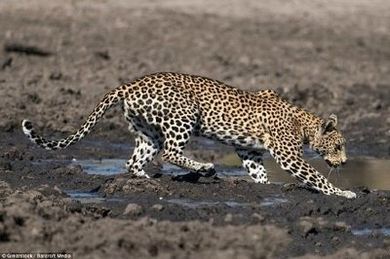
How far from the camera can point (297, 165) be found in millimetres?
12789

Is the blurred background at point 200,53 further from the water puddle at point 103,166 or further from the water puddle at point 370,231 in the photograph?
the water puddle at point 370,231

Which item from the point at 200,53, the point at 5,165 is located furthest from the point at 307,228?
the point at 200,53

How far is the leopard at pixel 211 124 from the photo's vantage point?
41.7 feet

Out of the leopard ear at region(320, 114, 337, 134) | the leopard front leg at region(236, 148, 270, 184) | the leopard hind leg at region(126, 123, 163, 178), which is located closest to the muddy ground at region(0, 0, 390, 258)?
the leopard hind leg at region(126, 123, 163, 178)

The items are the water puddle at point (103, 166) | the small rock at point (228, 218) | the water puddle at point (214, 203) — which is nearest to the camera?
the small rock at point (228, 218)

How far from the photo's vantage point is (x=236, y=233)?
8.77 metres

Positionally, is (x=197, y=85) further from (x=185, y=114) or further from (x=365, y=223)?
(x=365, y=223)

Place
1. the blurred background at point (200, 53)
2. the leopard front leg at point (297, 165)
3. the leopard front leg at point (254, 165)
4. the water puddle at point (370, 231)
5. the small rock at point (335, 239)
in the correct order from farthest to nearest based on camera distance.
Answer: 1. the blurred background at point (200, 53)
2. the leopard front leg at point (254, 165)
3. the leopard front leg at point (297, 165)
4. the water puddle at point (370, 231)
5. the small rock at point (335, 239)

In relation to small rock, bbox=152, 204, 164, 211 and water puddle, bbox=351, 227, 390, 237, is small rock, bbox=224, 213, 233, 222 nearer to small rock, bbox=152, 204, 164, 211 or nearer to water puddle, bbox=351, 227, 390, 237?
small rock, bbox=152, 204, 164, 211

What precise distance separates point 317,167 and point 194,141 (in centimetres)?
247

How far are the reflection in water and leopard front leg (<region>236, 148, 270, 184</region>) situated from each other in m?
0.93

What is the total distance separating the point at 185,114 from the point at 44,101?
6160 mm

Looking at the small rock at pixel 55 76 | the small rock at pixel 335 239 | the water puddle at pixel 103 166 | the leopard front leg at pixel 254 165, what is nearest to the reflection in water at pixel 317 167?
the water puddle at pixel 103 166

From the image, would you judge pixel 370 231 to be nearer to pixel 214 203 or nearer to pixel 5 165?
pixel 214 203
